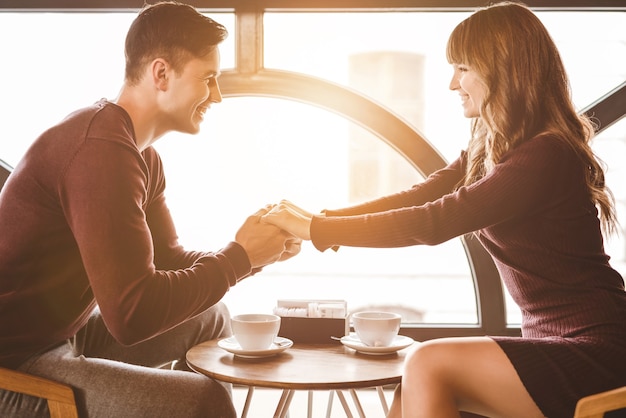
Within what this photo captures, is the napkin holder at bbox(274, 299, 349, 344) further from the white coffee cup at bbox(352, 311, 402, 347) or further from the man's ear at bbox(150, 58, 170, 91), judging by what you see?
the man's ear at bbox(150, 58, 170, 91)

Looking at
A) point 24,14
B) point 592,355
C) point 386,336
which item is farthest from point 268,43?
point 592,355

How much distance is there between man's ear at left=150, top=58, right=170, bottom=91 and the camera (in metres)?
1.51

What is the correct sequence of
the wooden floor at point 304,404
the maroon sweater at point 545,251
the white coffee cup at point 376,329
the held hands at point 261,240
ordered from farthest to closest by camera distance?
the wooden floor at point 304,404
the held hands at point 261,240
the white coffee cup at point 376,329
the maroon sweater at point 545,251

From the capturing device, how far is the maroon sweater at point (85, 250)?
1.23 metres

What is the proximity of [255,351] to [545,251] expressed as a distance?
760 mm

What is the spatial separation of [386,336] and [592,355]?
1.60ft

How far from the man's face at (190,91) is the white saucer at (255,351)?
649 millimetres

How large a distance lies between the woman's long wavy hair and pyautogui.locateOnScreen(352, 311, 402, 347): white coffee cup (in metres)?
0.53

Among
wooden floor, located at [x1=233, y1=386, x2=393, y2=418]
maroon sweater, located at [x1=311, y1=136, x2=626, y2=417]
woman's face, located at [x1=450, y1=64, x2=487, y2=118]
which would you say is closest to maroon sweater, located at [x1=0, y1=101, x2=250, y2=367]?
maroon sweater, located at [x1=311, y1=136, x2=626, y2=417]

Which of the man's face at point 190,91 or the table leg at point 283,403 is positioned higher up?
the man's face at point 190,91

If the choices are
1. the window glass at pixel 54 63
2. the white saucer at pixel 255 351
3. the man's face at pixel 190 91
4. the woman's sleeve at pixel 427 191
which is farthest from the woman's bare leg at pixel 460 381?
the window glass at pixel 54 63

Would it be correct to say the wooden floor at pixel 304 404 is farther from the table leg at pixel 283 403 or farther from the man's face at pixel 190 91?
the man's face at pixel 190 91

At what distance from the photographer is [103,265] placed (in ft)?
4.02

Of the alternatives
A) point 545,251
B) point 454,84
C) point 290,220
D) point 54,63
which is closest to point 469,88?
point 454,84
